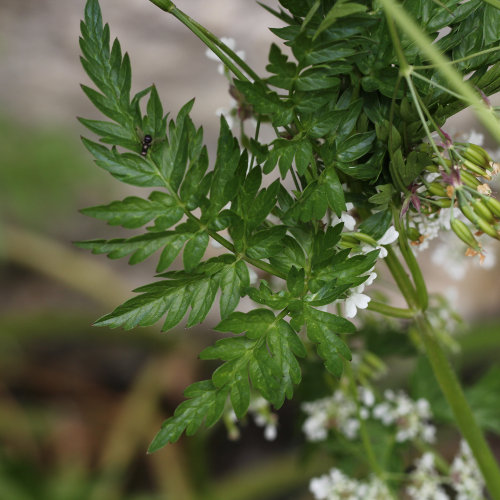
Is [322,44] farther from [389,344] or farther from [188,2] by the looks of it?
[188,2]

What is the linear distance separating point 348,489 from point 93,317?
148 cm

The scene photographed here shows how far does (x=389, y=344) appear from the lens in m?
1.21

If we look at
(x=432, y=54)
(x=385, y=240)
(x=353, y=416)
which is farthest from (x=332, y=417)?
(x=432, y=54)

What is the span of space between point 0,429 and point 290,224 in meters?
1.90

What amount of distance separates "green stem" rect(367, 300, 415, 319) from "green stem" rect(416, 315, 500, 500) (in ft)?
0.15

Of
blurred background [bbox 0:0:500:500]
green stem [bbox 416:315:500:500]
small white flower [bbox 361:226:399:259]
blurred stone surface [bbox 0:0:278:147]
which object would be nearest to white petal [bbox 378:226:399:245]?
small white flower [bbox 361:226:399:259]

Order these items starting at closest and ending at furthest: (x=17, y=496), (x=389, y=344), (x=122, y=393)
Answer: (x=389, y=344), (x=17, y=496), (x=122, y=393)

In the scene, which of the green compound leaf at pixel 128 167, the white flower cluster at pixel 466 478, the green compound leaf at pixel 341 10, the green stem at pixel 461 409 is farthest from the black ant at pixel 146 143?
the white flower cluster at pixel 466 478

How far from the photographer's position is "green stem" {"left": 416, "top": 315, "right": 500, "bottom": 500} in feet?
2.74

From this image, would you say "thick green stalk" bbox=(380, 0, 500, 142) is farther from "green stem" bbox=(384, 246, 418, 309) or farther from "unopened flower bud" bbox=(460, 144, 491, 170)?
"green stem" bbox=(384, 246, 418, 309)

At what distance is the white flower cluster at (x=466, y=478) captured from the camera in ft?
3.43

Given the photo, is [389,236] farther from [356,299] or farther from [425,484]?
[425,484]

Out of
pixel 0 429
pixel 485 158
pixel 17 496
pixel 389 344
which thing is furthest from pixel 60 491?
pixel 485 158

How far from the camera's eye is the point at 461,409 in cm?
84
